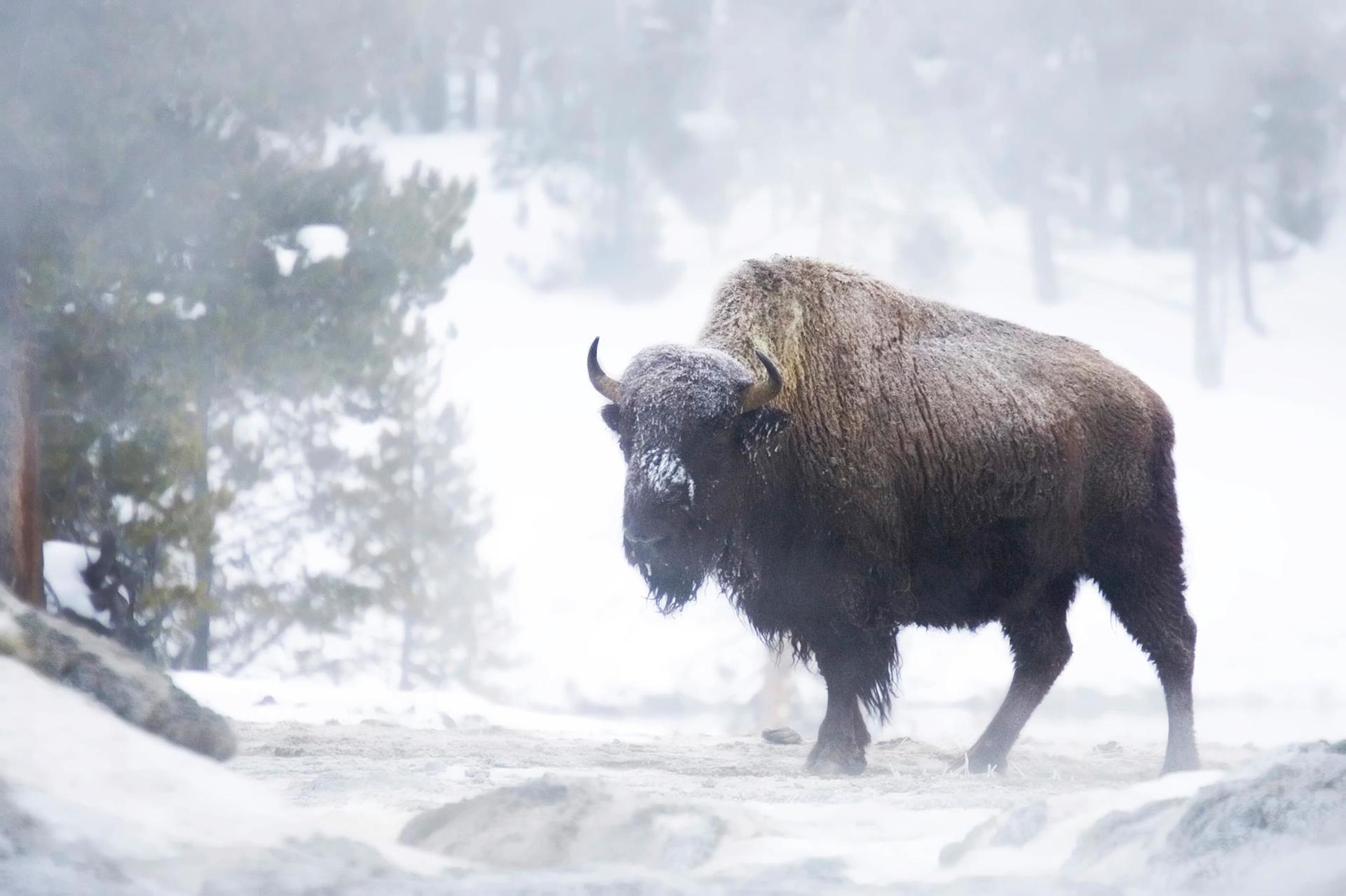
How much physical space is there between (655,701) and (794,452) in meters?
18.3

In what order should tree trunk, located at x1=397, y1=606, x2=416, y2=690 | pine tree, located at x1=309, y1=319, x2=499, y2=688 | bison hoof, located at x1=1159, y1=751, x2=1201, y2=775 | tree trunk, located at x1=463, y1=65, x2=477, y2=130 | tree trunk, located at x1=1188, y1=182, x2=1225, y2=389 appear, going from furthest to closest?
tree trunk, located at x1=463, y1=65, x2=477, y2=130
tree trunk, located at x1=1188, y1=182, x2=1225, y2=389
tree trunk, located at x1=397, y1=606, x2=416, y2=690
pine tree, located at x1=309, y1=319, x2=499, y2=688
bison hoof, located at x1=1159, y1=751, x2=1201, y2=775

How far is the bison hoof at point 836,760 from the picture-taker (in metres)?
5.16

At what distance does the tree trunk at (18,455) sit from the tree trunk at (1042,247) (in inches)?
1221

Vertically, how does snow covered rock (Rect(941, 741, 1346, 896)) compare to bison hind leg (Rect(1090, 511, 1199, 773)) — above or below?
below

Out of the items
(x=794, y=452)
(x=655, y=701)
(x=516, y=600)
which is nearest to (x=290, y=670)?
(x=655, y=701)

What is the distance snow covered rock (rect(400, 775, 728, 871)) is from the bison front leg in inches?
91.5

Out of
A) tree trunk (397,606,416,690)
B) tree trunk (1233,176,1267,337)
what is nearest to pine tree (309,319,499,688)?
tree trunk (397,606,416,690)

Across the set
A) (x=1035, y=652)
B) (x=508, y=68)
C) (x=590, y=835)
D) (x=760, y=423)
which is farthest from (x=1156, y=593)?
(x=508, y=68)

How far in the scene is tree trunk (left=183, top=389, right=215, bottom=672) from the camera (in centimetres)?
970

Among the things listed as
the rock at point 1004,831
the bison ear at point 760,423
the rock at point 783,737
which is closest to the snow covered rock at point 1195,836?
the rock at point 1004,831

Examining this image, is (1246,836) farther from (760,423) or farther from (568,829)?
(760,423)

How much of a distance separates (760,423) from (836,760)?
1.32 metres

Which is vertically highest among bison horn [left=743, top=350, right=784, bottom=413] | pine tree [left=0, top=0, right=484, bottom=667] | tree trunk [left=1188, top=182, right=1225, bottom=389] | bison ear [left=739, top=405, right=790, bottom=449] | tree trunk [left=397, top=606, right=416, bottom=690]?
tree trunk [left=1188, top=182, right=1225, bottom=389]

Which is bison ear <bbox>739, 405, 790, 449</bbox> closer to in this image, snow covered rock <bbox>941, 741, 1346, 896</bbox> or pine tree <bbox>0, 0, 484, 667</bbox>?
snow covered rock <bbox>941, 741, 1346, 896</bbox>
